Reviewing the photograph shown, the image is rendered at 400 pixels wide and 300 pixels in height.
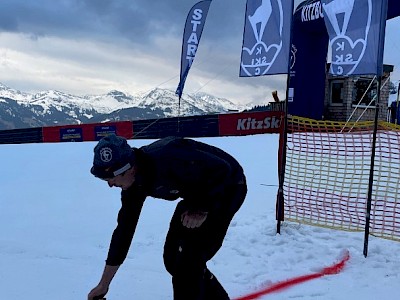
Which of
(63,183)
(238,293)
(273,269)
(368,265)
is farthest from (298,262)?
(63,183)

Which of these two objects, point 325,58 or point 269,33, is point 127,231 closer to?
point 269,33

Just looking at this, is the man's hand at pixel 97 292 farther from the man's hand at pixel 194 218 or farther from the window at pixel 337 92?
the window at pixel 337 92

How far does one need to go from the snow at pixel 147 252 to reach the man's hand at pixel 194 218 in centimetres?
155

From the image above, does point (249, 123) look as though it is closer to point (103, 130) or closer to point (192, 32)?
point (103, 130)

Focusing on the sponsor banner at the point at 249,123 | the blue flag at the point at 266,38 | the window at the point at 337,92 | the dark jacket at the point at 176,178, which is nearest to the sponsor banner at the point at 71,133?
the sponsor banner at the point at 249,123

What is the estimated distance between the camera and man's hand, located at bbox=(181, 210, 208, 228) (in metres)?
2.62

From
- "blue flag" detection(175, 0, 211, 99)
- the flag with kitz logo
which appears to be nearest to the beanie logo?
the flag with kitz logo

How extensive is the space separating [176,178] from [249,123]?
15965mm

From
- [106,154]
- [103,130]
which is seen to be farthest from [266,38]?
[103,130]

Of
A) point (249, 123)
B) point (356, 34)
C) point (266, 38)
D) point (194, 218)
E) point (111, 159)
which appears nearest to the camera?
point (111, 159)

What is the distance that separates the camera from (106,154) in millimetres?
2350

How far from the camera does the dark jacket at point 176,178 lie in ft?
8.18

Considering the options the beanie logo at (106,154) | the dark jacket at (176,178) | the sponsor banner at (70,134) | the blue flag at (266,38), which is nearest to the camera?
the beanie logo at (106,154)

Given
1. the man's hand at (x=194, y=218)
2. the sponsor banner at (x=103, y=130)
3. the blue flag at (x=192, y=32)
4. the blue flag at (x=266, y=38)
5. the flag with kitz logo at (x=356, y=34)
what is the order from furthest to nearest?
1. the sponsor banner at (x=103, y=130)
2. the blue flag at (x=192, y=32)
3. the blue flag at (x=266, y=38)
4. the flag with kitz logo at (x=356, y=34)
5. the man's hand at (x=194, y=218)
